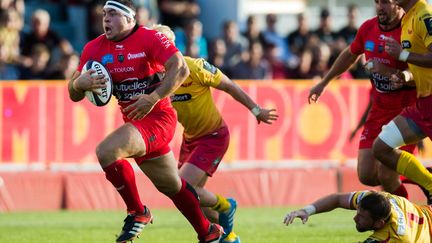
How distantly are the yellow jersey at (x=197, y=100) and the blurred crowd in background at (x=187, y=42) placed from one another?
687cm

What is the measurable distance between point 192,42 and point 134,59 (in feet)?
30.8

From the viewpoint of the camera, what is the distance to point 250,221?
1544cm

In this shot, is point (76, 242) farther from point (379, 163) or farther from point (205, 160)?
point (379, 163)

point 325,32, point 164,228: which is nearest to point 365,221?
point 164,228

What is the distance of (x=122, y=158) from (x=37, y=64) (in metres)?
8.92

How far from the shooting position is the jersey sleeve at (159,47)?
1091 centimetres

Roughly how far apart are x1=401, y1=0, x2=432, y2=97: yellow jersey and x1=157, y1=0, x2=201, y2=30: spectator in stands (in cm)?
1064

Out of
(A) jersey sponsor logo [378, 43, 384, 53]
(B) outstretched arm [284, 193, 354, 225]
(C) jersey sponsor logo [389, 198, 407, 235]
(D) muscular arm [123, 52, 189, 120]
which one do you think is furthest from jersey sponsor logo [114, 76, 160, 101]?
(A) jersey sponsor logo [378, 43, 384, 53]

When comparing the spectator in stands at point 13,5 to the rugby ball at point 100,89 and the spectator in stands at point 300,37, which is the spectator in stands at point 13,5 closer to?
the spectator in stands at point 300,37

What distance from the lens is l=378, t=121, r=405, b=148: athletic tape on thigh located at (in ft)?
39.0

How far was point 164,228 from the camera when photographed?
1452 cm

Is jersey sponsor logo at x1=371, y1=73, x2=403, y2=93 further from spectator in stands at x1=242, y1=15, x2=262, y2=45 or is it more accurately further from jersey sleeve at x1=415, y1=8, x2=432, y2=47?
spectator in stands at x1=242, y1=15, x2=262, y2=45

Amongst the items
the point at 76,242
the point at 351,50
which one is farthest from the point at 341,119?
the point at 76,242

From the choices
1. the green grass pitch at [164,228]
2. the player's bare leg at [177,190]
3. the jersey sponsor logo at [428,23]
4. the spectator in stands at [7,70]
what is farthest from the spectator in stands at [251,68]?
the player's bare leg at [177,190]
